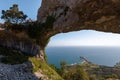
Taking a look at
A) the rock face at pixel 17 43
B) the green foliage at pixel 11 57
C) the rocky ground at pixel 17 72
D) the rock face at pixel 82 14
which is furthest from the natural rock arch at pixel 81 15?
the rocky ground at pixel 17 72

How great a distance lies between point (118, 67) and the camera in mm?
95500

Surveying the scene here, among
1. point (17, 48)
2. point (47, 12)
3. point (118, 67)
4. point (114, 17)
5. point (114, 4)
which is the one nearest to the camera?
point (114, 4)

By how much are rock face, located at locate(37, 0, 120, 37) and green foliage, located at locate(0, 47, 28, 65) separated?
10.7 metres

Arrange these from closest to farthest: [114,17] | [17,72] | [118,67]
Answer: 1. [17,72]
2. [114,17]
3. [118,67]

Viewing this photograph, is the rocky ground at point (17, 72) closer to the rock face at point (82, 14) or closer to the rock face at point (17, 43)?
the rock face at point (17, 43)

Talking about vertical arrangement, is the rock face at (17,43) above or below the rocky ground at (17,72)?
above

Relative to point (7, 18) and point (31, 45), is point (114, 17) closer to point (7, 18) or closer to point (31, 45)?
point (31, 45)

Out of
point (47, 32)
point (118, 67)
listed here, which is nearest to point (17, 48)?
point (47, 32)

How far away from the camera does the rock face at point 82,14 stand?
1569 inches

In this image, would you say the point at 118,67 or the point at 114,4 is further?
the point at 118,67

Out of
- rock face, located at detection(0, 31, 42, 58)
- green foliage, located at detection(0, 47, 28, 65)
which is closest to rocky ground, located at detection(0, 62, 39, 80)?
green foliage, located at detection(0, 47, 28, 65)

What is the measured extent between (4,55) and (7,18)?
1205cm

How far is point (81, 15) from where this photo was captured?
44594 millimetres

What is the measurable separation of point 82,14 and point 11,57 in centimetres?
1596
